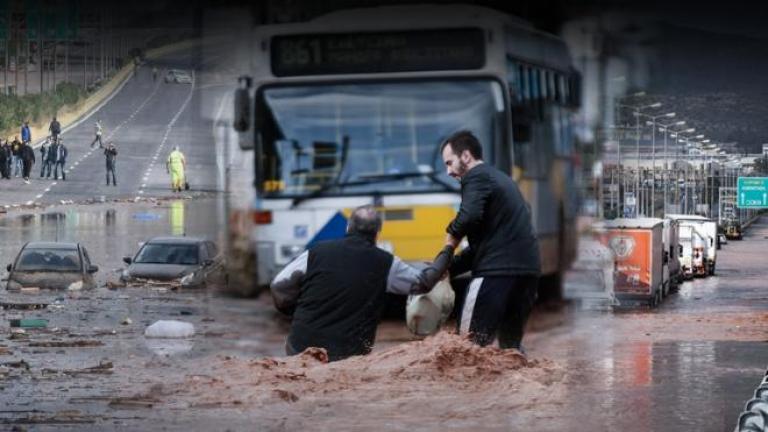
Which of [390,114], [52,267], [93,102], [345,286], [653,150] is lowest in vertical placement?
[52,267]

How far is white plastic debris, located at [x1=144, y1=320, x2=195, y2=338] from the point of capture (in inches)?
801

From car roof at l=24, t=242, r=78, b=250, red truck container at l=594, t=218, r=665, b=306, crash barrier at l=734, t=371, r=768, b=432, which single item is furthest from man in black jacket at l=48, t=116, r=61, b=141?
red truck container at l=594, t=218, r=665, b=306

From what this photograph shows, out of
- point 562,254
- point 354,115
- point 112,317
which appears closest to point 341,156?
point 354,115

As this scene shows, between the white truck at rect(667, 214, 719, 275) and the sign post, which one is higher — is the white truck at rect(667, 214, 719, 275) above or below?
below

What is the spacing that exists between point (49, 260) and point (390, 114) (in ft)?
33.3

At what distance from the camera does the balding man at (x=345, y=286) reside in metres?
8.97

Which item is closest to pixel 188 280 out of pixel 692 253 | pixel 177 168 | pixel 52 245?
pixel 177 168

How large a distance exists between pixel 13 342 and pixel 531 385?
1077cm

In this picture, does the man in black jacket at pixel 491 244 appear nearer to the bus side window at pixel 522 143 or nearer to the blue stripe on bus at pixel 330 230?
the blue stripe on bus at pixel 330 230

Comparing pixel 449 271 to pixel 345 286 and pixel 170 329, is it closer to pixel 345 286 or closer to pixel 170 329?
pixel 345 286

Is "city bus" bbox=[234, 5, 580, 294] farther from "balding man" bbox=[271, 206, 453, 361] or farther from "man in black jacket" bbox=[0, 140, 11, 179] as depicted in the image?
"man in black jacket" bbox=[0, 140, 11, 179]

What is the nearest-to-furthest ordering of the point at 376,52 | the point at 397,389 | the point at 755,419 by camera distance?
the point at 755,419, the point at 397,389, the point at 376,52

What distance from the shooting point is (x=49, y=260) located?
22703mm

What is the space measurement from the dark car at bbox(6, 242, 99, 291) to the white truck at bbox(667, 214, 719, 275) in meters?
27.6
